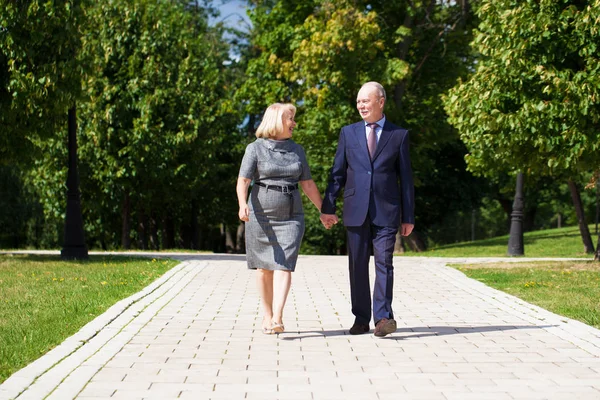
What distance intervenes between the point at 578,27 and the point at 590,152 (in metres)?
2.08

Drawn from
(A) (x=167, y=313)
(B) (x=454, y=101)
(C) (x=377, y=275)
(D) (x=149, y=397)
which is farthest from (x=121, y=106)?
(D) (x=149, y=397)

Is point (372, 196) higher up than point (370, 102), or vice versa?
point (370, 102)

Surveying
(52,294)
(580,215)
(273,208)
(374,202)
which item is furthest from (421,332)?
(580,215)

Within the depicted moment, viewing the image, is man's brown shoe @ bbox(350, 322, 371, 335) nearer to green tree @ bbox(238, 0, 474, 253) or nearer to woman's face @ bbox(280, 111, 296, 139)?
woman's face @ bbox(280, 111, 296, 139)

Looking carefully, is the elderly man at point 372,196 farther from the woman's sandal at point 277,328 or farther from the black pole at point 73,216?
the black pole at point 73,216

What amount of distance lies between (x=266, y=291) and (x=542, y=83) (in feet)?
29.0

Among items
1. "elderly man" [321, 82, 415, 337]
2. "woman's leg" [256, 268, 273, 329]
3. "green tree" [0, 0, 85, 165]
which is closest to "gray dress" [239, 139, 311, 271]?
"woman's leg" [256, 268, 273, 329]

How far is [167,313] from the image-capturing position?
955 cm

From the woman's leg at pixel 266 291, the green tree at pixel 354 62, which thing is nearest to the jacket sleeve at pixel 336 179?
the woman's leg at pixel 266 291

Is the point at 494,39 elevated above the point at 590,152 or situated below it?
above

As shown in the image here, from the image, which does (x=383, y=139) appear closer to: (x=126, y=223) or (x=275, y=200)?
(x=275, y=200)

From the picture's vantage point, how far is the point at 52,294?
36.6 ft

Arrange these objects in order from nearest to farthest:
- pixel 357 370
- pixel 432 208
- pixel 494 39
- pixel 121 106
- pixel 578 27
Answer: pixel 357 370
pixel 578 27
pixel 494 39
pixel 121 106
pixel 432 208

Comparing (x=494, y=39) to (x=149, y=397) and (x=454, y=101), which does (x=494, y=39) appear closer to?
(x=454, y=101)
